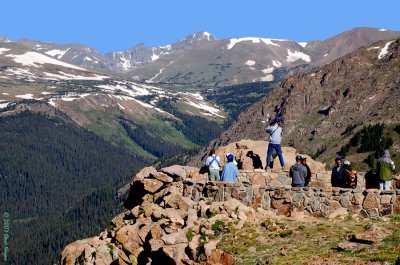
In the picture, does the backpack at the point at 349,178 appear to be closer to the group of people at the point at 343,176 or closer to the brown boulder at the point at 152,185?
the group of people at the point at 343,176

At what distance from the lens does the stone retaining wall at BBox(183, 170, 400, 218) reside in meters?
32.9

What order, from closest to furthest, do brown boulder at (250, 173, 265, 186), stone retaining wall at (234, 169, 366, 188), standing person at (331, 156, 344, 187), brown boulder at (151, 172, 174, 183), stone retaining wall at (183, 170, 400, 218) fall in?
stone retaining wall at (183, 170, 400, 218) < standing person at (331, 156, 344, 187) < stone retaining wall at (234, 169, 366, 188) < brown boulder at (250, 173, 265, 186) < brown boulder at (151, 172, 174, 183)

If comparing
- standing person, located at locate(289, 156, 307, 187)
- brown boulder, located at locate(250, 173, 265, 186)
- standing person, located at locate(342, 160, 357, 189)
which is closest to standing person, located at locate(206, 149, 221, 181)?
brown boulder, located at locate(250, 173, 265, 186)

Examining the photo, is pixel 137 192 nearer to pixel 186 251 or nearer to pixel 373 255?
pixel 186 251

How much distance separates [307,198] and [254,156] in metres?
11.7

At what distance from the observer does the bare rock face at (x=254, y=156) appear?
45125mm

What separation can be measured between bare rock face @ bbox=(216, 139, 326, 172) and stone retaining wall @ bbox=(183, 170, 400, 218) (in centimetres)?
831

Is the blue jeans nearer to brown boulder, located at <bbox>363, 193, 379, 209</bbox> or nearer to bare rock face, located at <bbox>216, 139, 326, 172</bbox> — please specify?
bare rock face, located at <bbox>216, 139, 326, 172</bbox>

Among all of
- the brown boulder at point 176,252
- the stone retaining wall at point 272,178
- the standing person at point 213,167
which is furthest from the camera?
the stone retaining wall at point 272,178

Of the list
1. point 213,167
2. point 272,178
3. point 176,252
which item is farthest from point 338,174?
point 176,252

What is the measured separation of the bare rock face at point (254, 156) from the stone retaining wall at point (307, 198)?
27.3 feet

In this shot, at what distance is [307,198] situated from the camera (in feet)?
113

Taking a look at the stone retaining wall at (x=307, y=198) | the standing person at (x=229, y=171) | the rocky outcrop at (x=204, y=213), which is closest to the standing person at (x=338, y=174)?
the stone retaining wall at (x=307, y=198)

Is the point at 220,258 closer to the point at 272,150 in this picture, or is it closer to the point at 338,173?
the point at 338,173
